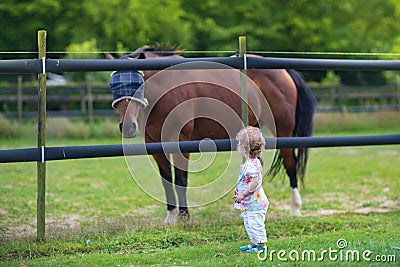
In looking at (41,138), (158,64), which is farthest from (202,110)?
(41,138)

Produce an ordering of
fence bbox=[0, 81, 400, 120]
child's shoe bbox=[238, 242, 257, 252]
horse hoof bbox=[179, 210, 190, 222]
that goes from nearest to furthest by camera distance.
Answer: child's shoe bbox=[238, 242, 257, 252] → horse hoof bbox=[179, 210, 190, 222] → fence bbox=[0, 81, 400, 120]

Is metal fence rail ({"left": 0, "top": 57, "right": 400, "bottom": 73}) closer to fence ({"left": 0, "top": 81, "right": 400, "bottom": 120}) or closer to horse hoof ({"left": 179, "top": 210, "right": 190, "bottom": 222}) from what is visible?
horse hoof ({"left": 179, "top": 210, "right": 190, "bottom": 222})

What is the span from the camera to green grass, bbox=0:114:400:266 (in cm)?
449

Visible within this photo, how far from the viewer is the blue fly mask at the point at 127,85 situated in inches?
217

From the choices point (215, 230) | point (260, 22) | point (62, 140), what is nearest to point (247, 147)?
point (215, 230)

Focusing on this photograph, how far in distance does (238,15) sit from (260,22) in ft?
3.35

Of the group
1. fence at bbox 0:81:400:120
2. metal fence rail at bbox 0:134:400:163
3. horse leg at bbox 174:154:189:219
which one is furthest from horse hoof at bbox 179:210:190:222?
fence at bbox 0:81:400:120

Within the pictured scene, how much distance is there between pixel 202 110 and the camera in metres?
6.26

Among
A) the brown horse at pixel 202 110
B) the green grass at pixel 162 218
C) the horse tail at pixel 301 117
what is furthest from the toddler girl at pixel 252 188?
the horse tail at pixel 301 117

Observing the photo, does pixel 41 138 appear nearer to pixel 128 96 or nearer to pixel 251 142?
pixel 128 96

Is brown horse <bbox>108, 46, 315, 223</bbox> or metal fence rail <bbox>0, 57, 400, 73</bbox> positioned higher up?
metal fence rail <bbox>0, 57, 400, 73</bbox>

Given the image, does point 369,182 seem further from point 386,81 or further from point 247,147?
point 386,81

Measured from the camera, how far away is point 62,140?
1433 cm

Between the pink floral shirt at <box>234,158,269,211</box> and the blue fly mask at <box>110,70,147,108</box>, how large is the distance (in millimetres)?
1615
